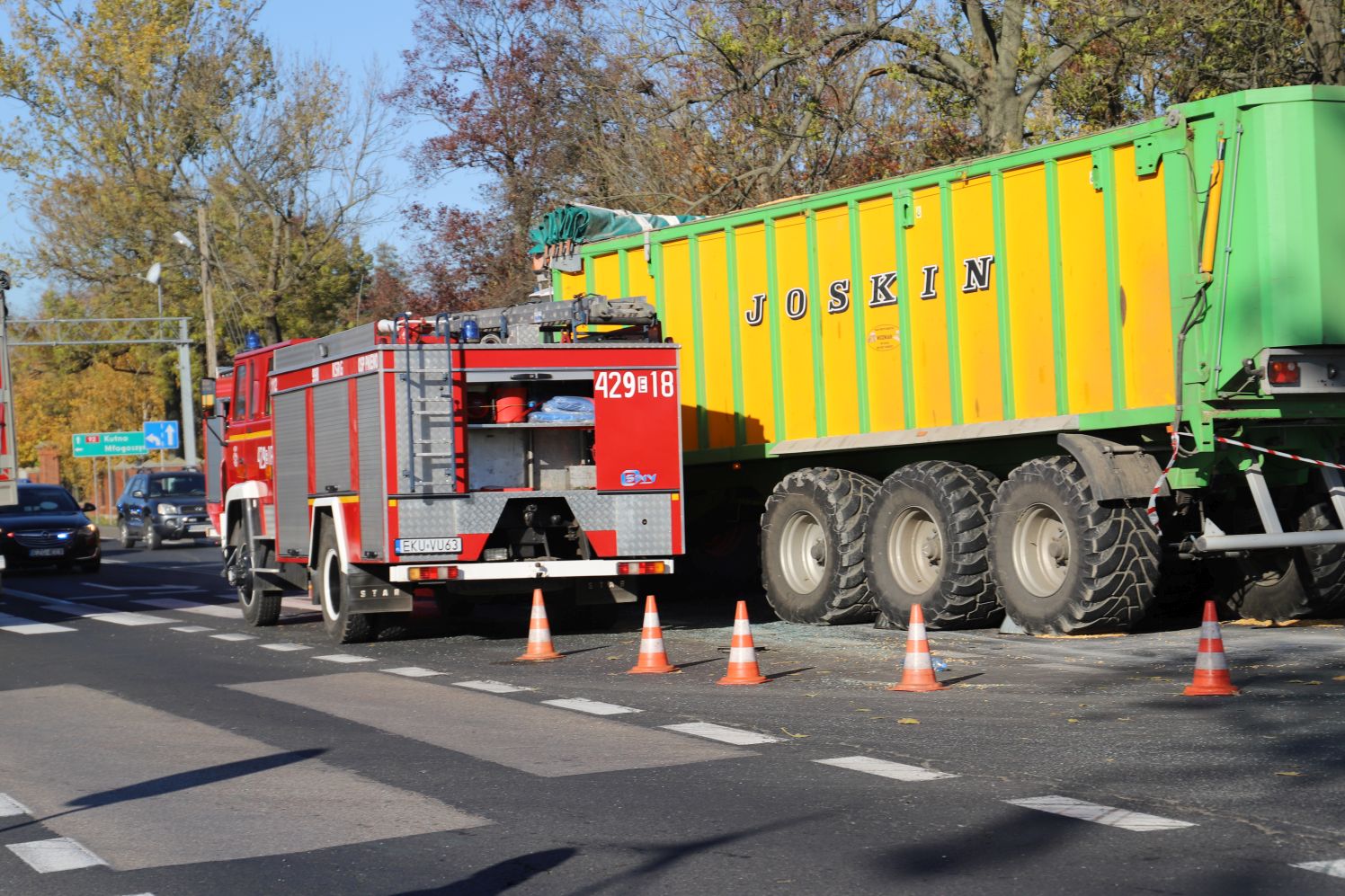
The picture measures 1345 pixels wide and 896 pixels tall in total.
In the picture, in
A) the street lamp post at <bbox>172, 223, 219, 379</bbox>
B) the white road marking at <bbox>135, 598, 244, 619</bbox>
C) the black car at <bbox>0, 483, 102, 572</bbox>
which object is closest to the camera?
the white road marking at <bbox>135, 598, 244, 619</bbox>

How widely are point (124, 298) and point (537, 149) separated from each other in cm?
2738

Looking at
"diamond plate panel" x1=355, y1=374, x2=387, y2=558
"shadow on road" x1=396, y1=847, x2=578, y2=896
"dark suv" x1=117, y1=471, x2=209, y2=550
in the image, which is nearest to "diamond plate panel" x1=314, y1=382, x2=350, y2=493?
"diamond plate panel" x1=355, y1=374, x2=387, y2=558

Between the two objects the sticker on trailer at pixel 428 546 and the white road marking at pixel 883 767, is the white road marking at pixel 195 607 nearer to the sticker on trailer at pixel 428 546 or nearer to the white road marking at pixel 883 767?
the sticker on trailer at pixel 428 546

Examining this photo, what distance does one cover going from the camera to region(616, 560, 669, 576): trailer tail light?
15.2m

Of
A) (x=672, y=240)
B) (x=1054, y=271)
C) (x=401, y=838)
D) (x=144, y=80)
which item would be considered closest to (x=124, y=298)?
(x=144, y=80)

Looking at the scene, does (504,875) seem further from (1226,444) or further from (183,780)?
(1226,444)

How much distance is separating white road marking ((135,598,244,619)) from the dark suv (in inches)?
721

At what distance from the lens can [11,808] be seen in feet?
26.7

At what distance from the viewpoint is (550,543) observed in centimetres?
1529

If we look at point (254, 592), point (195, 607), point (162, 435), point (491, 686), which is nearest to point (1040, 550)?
point (491, 686)

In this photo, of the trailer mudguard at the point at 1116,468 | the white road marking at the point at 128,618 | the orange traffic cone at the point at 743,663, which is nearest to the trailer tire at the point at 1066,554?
the trailer mudguard at the point at 1116,468

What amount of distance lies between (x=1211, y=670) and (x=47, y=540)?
23.5 m

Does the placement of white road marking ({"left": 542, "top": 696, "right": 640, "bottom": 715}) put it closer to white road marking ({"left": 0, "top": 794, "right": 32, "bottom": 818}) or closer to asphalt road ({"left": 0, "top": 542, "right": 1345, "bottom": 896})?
asphalt road ({"left": 0, "top": 542, "right": 1345, "bottom": 896})

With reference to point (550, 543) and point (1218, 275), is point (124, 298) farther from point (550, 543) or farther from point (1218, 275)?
point (1218, 275)
